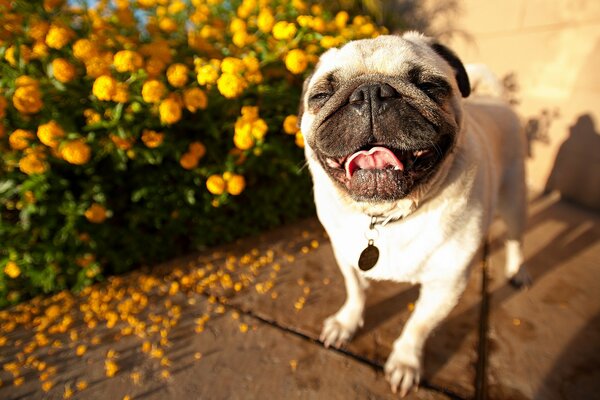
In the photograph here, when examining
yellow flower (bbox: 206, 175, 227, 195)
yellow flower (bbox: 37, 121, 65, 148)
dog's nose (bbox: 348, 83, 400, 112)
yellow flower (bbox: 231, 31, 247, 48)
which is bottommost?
yellow flower (bbox: 206, 175, 227, 195)

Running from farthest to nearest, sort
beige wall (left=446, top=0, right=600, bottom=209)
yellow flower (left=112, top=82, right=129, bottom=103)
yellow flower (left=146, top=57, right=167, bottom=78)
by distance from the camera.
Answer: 1. beige wall (left=446, top=0, right=600, bottom=209)
2. yellow flower (left=146, top=57, right=167, bottom=78)
3. yellow flower (left=112, top=82, right=129, bottom=103)

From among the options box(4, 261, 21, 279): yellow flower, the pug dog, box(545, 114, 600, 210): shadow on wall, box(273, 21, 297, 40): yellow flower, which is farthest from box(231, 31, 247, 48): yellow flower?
box(545, 114, 600, 210): shadow on wall

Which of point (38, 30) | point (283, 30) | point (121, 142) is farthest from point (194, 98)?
point (38, 30)

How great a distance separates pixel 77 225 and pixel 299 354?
1.84 metres

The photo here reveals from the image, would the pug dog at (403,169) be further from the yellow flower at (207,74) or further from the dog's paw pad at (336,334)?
the yellow flower at (207,74)

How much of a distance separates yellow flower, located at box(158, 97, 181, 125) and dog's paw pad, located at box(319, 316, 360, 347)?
1.65 m

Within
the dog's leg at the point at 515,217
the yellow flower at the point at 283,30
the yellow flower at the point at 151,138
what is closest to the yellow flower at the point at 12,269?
the yellow flower at the point at 151,138

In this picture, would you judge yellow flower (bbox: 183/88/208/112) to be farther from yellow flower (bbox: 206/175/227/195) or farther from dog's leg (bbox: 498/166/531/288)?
dog's leg (bbox: 498/166/531/288)

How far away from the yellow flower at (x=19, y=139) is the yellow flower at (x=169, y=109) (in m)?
0.78

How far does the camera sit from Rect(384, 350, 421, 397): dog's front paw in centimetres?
179

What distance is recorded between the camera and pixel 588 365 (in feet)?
6.30

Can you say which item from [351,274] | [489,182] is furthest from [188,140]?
[489,182]

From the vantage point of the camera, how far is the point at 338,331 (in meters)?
2.10

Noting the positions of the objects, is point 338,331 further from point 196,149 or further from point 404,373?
point 196,149
